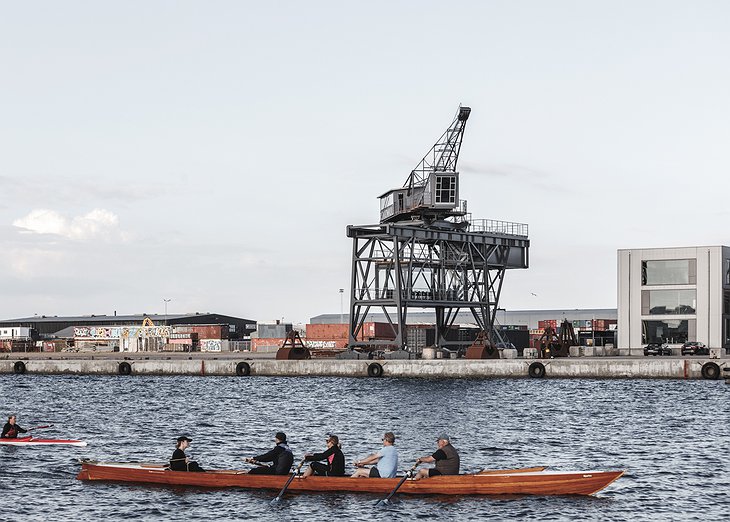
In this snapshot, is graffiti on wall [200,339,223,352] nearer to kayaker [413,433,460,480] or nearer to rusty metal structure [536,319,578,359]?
rusty metal structure [536,319,578,359]

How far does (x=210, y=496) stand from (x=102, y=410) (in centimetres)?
3936

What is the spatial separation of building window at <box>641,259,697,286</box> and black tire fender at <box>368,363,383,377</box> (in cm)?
4007

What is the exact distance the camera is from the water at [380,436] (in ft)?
111

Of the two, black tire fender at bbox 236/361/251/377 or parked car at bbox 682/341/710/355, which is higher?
parked car at bbox 682/341/710/355

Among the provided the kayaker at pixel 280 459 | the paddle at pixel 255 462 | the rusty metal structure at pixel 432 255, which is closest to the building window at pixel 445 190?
the rusty metal structure at pixel 432 255

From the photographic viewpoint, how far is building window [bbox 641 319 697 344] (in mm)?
120250

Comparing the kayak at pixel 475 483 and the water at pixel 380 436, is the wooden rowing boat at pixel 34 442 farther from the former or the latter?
the kayak at pixel 475 483

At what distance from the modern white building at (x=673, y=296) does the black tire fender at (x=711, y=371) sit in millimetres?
25301

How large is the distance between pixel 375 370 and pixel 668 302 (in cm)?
4141

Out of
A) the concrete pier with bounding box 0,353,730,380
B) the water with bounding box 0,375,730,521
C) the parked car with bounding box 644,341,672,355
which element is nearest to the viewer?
the water with bounding box 0,375,730,521

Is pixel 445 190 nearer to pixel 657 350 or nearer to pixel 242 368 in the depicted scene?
pixel 657 350

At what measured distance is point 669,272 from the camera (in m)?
123

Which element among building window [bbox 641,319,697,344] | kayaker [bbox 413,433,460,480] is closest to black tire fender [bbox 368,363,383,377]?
building window [bbox 641,319,697,344]

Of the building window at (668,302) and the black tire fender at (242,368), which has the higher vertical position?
the building window at (668,302)
